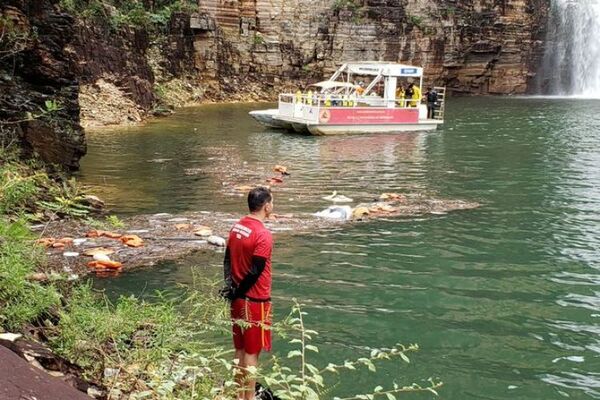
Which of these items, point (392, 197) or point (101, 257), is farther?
point (392, 197)

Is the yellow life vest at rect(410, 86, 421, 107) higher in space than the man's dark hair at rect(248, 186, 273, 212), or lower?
higher

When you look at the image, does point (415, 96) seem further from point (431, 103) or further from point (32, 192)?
point (32, 192)

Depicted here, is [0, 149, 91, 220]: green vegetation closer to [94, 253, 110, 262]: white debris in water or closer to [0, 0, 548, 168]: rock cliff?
→ [94, 253, 110, 262]: white debris in water

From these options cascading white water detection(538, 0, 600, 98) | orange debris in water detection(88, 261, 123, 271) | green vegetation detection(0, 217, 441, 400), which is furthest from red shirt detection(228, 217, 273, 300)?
cascading white water detection(538, 0, 600, 98)

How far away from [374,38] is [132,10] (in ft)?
61.0

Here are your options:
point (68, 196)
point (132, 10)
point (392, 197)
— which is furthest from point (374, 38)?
point (68, 196)

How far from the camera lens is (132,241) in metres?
10.1

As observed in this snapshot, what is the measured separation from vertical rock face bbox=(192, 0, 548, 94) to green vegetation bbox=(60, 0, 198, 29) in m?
1.65

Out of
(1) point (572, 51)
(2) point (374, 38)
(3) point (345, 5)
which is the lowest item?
(1) point (572, 51)

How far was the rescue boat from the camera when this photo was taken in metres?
27.1

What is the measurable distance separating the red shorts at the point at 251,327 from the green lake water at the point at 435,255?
3.47ft

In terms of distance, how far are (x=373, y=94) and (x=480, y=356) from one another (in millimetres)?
Result: 23931

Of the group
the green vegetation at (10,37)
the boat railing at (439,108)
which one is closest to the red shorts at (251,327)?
the green vegetation at (10,37)

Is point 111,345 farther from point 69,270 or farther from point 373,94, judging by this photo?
point 373,94
